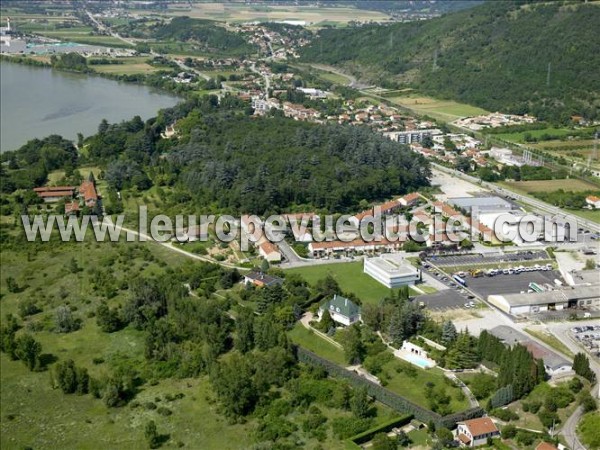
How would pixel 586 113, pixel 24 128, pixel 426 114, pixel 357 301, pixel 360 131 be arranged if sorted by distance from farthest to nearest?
pixel 426 114 → pixel 586 113 → pixel 24 128 → pixel 360 131 → pixel 357 301

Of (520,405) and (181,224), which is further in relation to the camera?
(181,224)

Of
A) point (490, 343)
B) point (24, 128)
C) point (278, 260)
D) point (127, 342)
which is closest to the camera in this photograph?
point (490, 343)

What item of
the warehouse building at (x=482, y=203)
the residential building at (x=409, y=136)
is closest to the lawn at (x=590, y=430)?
the warehouse building at (x=482, y=203)

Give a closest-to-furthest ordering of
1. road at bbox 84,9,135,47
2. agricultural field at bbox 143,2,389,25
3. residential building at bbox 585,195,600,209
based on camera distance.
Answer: residential building at bbox 585,195,600,209
road at bbox 84,9,135,47
agricultural field at bbox 143,2,389,25

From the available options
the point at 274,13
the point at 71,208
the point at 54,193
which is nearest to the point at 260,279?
the point at 71,208

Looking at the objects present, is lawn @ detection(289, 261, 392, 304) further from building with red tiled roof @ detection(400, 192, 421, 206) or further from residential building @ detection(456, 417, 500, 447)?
building with red tiled roof @ detection(400, 192, 421, 206)

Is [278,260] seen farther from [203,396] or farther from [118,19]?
[118,19]

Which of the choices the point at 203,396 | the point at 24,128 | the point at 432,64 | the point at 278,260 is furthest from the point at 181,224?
the point at 432,64

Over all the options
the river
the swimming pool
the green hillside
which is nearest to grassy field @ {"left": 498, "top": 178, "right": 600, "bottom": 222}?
the swimming pool
